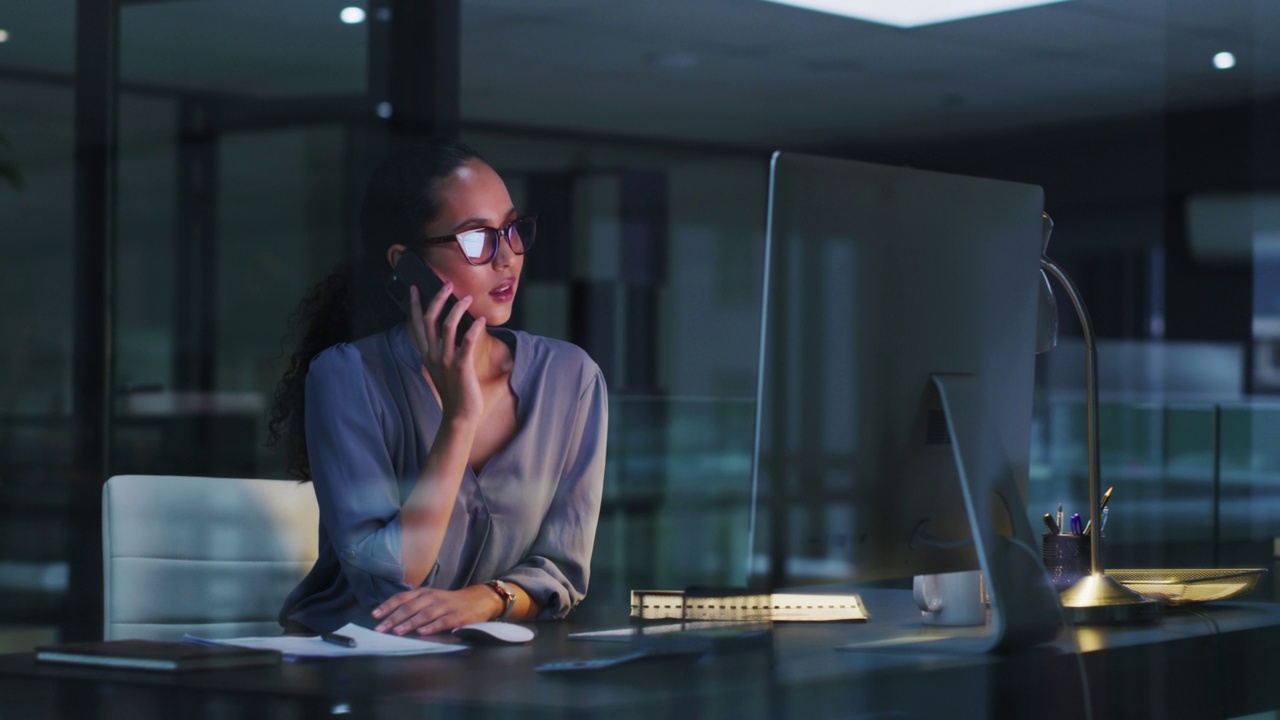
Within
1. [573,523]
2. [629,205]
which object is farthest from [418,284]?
[629,205]

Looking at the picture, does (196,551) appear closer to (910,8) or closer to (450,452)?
(450,452)

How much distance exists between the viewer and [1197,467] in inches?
206

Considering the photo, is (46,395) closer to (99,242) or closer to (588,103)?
(99,242)

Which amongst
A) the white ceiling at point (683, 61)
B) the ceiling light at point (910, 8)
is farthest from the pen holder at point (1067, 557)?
the ceiling light at point (910, 8)

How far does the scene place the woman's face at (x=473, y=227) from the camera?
244 cm

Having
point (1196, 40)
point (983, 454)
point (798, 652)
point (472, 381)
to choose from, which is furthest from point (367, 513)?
point (1196, 40)

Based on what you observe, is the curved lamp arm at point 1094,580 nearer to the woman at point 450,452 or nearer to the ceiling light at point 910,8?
the woman at point 450,452

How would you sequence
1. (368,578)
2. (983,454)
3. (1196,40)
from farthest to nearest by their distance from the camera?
(1196,40) → (368,578) → (983,454)

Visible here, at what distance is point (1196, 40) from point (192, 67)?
406 centimetres

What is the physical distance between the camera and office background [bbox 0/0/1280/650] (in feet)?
11.3

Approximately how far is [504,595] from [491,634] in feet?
1.75

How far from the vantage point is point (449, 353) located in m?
2.36

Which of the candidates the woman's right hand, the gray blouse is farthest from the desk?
the woman's right hand

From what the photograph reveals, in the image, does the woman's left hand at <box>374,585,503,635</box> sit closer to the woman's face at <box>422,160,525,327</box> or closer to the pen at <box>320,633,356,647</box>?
the pen at <box>320,633,356,647</box>
